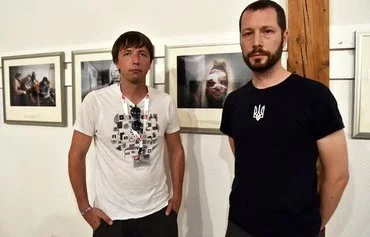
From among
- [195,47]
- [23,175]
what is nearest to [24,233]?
[23,175]

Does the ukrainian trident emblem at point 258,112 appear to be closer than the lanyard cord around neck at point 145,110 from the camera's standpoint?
Yes

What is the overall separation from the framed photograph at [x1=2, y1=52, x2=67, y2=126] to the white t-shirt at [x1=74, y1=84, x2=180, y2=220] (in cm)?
76

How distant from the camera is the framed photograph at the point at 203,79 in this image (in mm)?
1692

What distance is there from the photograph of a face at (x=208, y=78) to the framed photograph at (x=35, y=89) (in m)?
0.88

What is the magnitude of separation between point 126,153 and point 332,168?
87 centimetres

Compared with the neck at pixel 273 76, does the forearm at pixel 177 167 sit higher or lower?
lower

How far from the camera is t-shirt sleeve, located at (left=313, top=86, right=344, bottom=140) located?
1076mm

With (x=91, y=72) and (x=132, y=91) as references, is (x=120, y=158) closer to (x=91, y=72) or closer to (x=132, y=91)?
(x=132, y=91)

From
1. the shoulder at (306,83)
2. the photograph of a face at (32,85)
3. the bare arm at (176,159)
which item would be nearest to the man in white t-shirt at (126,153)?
the bare arm at (176,159)

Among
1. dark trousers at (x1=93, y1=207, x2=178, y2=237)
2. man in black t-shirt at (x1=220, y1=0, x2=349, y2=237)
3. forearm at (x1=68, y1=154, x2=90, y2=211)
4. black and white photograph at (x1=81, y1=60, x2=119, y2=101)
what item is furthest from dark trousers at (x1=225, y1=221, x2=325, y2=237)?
black and white photograph at (x1=81, y1=60, x2=119, y2=101)

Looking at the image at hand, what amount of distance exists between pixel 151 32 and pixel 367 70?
116cm

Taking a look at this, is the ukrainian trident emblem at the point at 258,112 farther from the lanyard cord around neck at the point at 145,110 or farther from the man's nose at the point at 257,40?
the lanyard cord around neck at the point at 145,110

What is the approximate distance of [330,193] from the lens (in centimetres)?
117

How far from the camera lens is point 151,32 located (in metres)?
1.87
